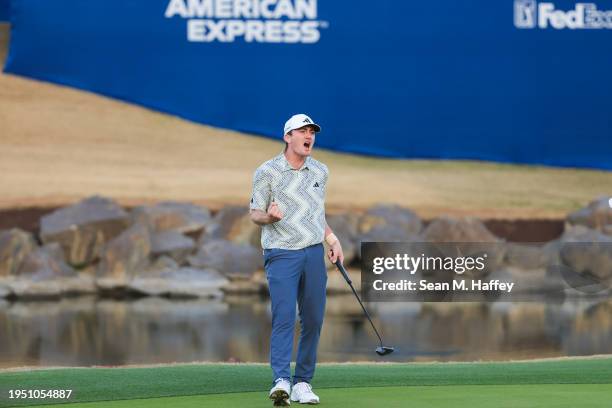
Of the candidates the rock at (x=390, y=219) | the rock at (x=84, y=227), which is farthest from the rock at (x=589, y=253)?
the rock at (x=84, y=227)

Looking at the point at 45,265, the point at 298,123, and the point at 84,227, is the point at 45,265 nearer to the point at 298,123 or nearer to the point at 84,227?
the point at 84,227

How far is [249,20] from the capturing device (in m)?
9.22

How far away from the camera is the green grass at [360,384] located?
4.87 metres

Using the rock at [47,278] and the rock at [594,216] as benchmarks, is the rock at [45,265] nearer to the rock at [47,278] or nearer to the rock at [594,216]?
the rock at [47,278]

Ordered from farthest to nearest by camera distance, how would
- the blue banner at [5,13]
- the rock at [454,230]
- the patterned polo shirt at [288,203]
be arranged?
1. the rock at [454,230]
2. the blue banner at [5,13]
3. the patterned polo shirt at [288,203]

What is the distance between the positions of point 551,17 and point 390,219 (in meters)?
1.86

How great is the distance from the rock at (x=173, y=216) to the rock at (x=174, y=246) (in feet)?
0.34

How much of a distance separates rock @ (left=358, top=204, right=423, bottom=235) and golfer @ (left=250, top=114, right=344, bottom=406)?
5.06m

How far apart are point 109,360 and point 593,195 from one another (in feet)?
12.5

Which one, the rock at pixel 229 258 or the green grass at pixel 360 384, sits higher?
the rock at pixel 229 258

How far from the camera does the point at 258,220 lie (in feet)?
15.2

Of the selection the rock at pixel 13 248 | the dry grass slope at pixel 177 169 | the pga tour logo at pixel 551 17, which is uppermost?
the pga tour logo at pixel 551 17

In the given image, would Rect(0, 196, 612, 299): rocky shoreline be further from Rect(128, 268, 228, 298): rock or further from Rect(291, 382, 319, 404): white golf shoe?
Rect(291, 382, 319, 404): white golf shoe

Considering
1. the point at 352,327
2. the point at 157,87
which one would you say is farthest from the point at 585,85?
the point at 157,87
